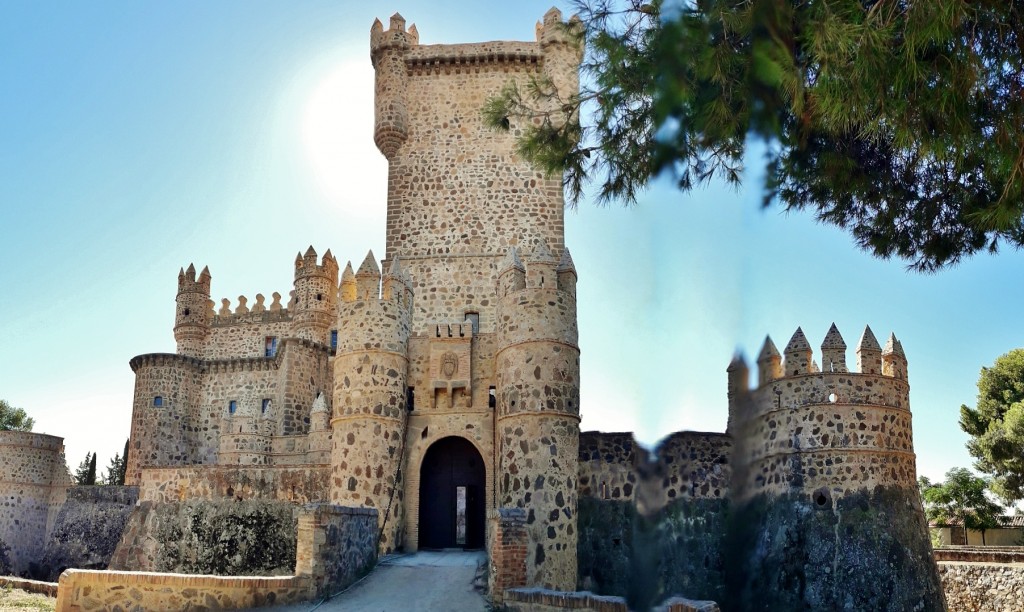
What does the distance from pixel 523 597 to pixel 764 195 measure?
6.37m

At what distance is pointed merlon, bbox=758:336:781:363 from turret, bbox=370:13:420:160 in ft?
38.4

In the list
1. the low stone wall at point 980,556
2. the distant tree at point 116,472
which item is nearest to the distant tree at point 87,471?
the distant tree at point 116,472

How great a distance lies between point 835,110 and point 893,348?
11.1 metres

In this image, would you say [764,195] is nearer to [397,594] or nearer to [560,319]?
[560,319]

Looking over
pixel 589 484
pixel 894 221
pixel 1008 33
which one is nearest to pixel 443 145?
pixel 589 484

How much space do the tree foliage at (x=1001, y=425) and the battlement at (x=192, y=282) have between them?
30.9m

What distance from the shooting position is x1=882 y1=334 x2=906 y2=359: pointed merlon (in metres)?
18.3

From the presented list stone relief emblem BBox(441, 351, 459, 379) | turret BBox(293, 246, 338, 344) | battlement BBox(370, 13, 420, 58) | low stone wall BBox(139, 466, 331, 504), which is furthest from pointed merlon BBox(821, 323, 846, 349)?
turret BBox(293, 246, 338, 344)

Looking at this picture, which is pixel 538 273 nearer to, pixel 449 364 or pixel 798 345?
pixel 449 364

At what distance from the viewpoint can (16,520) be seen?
98.3ft

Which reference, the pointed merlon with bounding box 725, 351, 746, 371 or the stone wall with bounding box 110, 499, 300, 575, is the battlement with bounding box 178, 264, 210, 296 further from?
the pointed merlon with bounding box 725, 351, 746, 371

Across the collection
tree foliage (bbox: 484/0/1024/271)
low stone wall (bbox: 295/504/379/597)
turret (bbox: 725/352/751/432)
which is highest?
tree foliage (bbox: 484/0/1024/271)

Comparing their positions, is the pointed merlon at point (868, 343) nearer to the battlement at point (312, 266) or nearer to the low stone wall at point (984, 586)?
the low stone wall at point (984, 586)

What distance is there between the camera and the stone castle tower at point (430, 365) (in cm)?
1797
